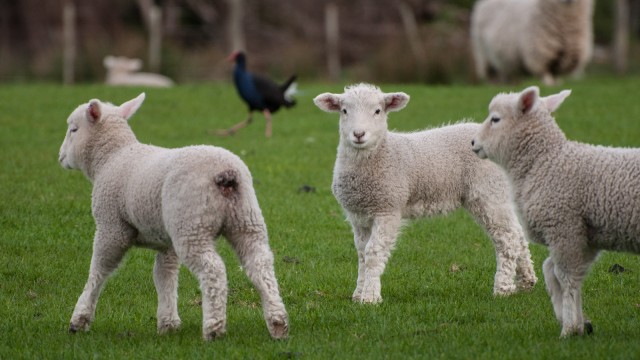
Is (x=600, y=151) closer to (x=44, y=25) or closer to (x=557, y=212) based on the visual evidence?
(x=557, y=212)

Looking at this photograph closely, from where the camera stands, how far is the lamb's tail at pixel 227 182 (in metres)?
6.17

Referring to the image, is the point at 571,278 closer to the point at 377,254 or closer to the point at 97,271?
the point at 377,254

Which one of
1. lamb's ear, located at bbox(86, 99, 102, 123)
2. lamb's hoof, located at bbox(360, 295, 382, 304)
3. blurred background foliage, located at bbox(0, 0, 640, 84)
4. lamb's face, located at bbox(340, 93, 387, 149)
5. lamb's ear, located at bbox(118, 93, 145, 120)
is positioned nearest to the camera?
lamb's ear, located at bbox(86, 99, 102, 123)

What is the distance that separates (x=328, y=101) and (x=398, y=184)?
2.84ft

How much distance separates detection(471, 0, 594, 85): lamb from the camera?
20375 millimetres

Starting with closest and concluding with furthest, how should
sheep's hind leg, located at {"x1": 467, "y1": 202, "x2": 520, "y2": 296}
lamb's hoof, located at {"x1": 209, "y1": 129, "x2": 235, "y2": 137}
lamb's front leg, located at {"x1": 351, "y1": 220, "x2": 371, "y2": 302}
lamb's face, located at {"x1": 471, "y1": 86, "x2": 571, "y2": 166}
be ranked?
lamb's face, located at {"x1": 471, "y1": 86, "x2": 571, "y2": 166}, lamb's front leg, located at {"x1": 351, "y1": 220, "x2": 371, "y2": 302}, sheep's hind leg, located at {"x1": 467, "y1": 202, "x2": 520, "y2": 296}, lamb's hoof, located at {"x1": 209, "y1": 129, "x2": 235, "y2": 137}

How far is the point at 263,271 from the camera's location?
6156mm

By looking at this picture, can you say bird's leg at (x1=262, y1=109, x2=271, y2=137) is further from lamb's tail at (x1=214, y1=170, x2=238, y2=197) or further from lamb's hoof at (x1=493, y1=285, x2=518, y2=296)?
lamb's tail at (x1=214, y1=170, x2=238, y2=197)

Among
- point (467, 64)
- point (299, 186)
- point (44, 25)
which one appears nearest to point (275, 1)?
point (44, 25)

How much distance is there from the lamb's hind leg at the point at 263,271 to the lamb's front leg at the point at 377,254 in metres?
1.39

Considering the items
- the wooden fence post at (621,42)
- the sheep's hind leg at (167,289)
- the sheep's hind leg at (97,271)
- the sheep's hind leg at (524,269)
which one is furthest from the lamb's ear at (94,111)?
the wooden fence post at (621,42)

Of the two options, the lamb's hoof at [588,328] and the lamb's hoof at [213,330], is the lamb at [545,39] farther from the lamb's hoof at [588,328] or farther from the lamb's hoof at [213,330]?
the lamb's hoof at [213,330]

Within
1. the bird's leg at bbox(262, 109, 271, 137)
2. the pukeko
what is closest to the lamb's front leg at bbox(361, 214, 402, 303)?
the bird's leg at bbox(262, 109, 271, 137)

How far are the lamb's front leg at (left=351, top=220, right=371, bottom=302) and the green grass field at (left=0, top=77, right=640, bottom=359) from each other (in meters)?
0.16
